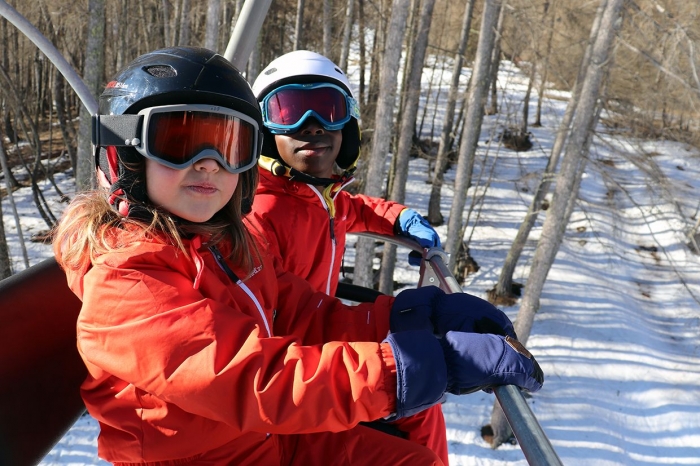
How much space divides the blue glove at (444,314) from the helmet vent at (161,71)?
1004 mm

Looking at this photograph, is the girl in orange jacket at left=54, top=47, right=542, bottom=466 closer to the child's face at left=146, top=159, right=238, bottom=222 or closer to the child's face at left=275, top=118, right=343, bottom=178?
the child's face at left=146, top=159, right=238, bottom=222

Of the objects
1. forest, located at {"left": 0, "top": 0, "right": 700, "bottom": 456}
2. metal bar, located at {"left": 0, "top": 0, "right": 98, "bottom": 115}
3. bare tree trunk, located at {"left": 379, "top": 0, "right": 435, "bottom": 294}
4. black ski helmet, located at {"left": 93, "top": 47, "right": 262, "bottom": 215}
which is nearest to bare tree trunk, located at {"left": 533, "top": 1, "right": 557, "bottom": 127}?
forest, located at {"left": 0, "top": 0, "right": 700, "bottom": 456}

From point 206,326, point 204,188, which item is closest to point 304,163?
point 204,188

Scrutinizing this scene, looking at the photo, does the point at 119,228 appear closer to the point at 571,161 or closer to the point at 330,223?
the point at 330,223

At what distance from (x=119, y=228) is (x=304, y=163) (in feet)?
3.94

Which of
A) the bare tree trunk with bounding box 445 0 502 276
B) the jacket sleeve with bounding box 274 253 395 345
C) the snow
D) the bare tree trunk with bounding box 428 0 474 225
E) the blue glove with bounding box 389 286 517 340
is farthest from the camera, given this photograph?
the bare tree trunk with bounding box 428 0 474 225

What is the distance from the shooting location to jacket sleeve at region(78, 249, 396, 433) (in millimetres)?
1222

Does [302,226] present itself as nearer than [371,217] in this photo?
Yes

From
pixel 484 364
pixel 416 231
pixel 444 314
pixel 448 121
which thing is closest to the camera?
pixel 484 364

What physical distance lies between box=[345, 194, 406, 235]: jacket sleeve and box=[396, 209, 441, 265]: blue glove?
47 mm

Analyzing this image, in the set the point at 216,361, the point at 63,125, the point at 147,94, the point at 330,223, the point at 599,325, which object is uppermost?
the point at 147,94

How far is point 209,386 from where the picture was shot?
3.98ft

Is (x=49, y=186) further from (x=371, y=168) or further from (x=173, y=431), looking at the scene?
(x=173, y=431)

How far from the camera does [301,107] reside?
2.54 metres
